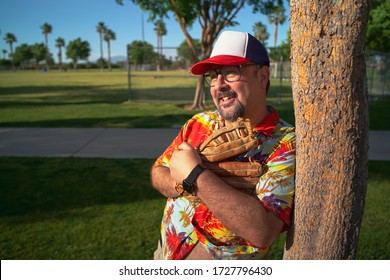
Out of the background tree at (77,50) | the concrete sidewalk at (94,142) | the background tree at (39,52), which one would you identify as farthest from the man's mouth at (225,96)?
the background tree at (39,52)

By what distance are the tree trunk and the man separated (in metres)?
0.14

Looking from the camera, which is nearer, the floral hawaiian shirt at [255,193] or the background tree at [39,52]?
the floral hawaiian shirt at [255,193]

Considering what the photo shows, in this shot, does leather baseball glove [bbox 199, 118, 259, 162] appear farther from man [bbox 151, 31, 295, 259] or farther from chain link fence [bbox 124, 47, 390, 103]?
chain link fence [bbox 124, 47, 390, 103]

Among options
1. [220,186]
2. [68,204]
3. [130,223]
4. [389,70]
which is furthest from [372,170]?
[389,70]

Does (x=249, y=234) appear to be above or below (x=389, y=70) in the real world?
below

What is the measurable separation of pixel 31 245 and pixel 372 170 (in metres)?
5.22

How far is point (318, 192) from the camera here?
54.8 inches

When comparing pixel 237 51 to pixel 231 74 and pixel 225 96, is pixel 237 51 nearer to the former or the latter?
pixel 231 74

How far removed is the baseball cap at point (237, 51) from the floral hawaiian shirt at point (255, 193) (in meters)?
0.32

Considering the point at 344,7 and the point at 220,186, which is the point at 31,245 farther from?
the point at 344,7

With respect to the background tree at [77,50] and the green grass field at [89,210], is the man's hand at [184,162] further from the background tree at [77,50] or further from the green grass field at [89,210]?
the background tree at [77,50]

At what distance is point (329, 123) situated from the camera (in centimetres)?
132

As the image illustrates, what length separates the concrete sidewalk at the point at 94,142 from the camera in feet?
21.7

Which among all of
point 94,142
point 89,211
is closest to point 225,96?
point 89,211
